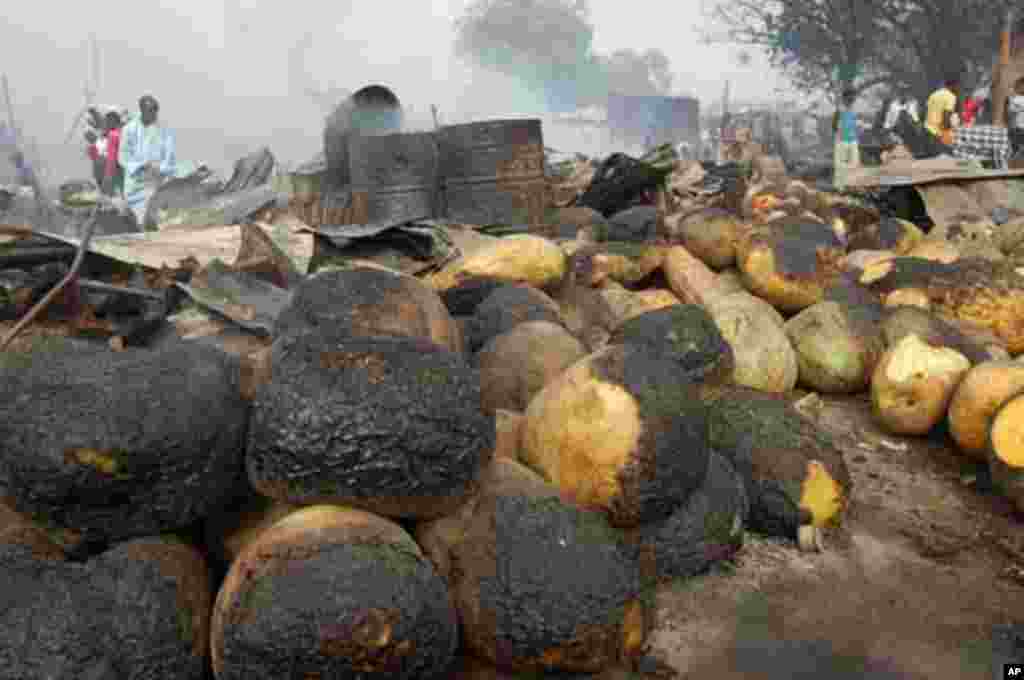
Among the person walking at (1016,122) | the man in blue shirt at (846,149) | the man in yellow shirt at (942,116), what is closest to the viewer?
the man in blue shirt at (846,149)

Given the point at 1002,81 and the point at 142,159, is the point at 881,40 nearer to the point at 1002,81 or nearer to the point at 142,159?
the point at 1002,81

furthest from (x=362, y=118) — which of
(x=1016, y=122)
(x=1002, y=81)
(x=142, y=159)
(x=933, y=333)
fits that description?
(x=1016, y=122)

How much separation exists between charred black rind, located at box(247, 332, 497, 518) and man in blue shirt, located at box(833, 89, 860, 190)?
7.26m

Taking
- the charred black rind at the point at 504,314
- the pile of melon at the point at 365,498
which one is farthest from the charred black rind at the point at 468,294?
the pile of melon at the point at 365,498

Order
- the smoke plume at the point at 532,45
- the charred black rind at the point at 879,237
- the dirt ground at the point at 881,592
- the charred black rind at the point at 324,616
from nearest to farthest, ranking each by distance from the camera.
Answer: the charred black rind at the point at 324,616, the dirt ground at the point at 881,592, the charred black rind at the point at 879,237, the smoke plume at the point at 532,45

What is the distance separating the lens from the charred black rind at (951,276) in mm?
4918

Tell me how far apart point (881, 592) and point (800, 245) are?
2553mm

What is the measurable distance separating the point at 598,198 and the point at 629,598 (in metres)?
5.38

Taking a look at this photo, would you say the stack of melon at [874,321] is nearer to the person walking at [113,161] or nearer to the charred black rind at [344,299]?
the charred black rind at [344,299]

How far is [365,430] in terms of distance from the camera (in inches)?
91.3

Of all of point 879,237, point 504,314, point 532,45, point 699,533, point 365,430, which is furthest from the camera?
point 532,45

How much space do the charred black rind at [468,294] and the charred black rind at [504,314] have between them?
0.72 ft

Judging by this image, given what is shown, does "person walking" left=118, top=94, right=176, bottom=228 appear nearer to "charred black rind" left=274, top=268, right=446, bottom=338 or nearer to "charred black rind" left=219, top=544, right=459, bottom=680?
"charred black rind" left=274, top=268, right=446, bottom=338

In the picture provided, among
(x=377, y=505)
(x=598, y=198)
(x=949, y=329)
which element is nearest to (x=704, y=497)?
(x=377, y=505)
